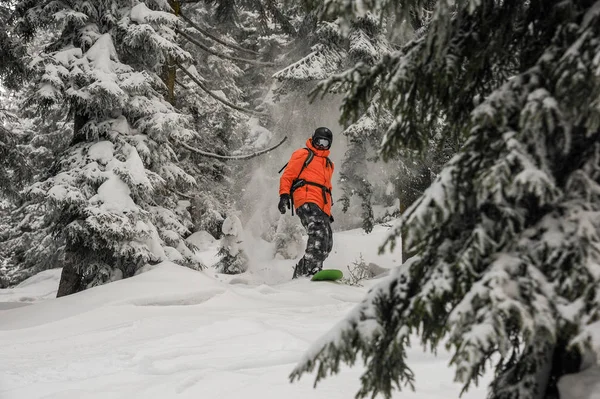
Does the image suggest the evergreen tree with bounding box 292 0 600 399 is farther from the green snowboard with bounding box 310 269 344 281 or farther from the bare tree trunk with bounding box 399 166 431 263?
the bare tree trunk with bounding box 399 166 431 263

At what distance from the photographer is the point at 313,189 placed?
8.34 meters

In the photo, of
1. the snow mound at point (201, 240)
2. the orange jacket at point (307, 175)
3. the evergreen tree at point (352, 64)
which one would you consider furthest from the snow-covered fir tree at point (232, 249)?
the orange jacket at point (307, 175)

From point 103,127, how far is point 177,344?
5449mm

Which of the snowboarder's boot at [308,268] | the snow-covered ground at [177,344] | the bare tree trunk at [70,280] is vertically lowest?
the bare tree trunk at [70,280]

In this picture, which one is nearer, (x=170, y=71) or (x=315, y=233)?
(x=315, y=233)

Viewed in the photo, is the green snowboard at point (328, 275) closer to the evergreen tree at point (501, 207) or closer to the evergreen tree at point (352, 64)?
the evergreen tree at point (352, 64)

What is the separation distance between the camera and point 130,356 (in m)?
3.53

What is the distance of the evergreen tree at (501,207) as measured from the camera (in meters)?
1.29

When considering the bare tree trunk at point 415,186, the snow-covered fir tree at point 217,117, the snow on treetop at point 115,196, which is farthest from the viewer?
the snow-covered fir tree at point 217,117

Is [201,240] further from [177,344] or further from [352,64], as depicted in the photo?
[177,344]

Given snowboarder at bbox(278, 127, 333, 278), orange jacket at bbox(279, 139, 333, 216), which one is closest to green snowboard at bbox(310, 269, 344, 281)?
snowboarder at bbox(278, 127, 333, 278)

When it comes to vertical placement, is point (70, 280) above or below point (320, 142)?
below

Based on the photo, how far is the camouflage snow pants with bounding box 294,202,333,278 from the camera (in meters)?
8.38

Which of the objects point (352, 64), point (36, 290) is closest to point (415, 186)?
point (352, 64)
